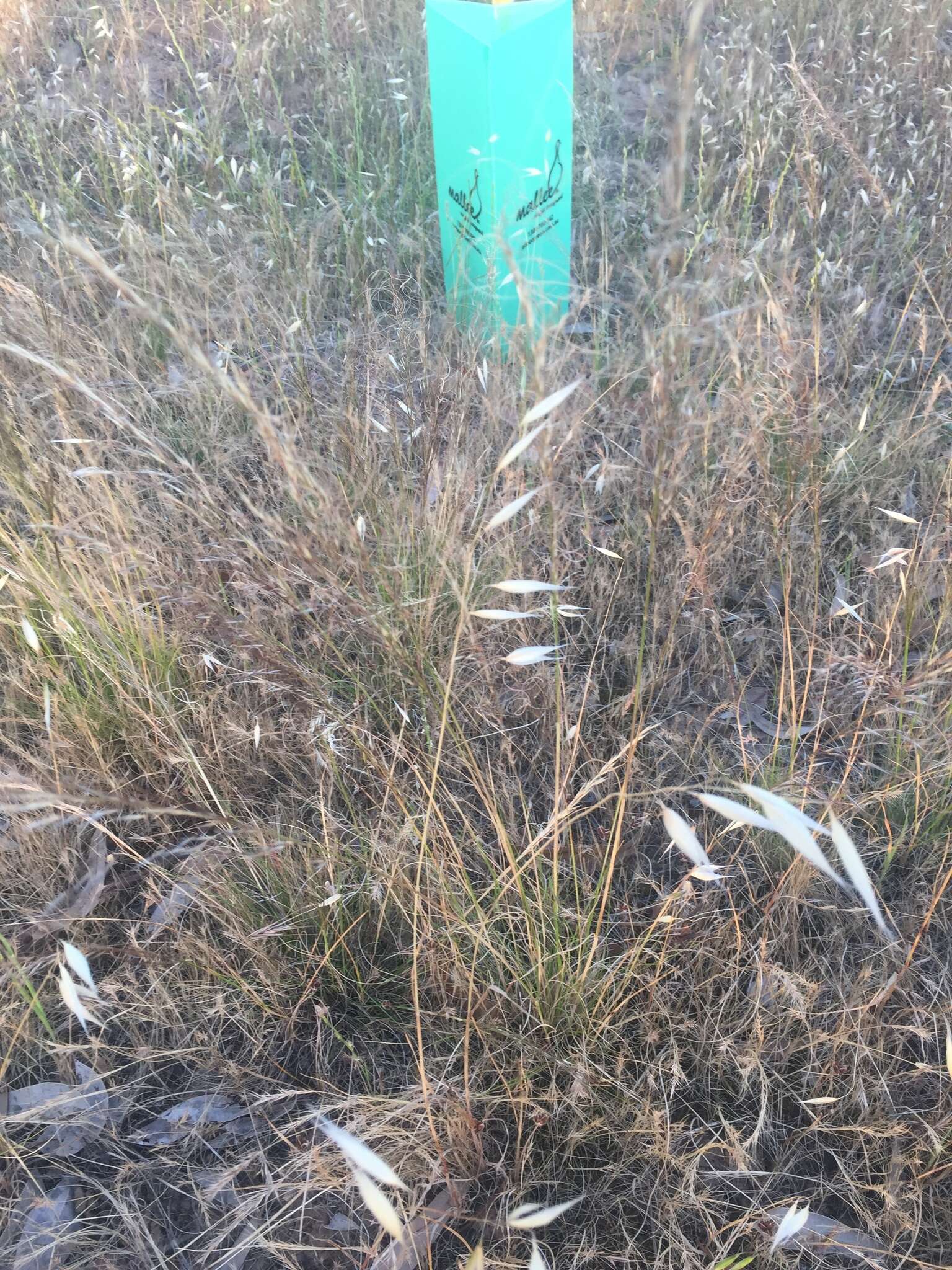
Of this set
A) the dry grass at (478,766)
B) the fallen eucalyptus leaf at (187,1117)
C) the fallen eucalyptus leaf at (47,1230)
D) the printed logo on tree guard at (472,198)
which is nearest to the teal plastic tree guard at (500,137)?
the printed logo on tree guard at (472,198)

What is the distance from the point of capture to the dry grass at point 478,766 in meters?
0.95

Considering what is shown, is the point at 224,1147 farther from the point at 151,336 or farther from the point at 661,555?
the point at 151,336

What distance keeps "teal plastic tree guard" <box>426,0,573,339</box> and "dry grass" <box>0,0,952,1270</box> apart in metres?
0.17

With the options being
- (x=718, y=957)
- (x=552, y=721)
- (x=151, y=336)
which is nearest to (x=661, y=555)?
(x=552, y=721)

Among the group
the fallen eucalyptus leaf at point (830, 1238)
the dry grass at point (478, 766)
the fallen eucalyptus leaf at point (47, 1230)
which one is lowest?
the fallen eucalyptus leaf at point (47, 1230)

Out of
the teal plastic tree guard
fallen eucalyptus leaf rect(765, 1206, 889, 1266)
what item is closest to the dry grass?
fallen eucalyptus leaf rect(765, 1206, 889, 1266)

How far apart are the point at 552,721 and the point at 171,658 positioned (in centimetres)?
62

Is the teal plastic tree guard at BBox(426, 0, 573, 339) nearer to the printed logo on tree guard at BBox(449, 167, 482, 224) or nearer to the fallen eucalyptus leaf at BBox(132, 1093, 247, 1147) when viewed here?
the printed logo on tree guard at BBox(449, 167, 482, 224)

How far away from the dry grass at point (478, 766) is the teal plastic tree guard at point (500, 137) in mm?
165

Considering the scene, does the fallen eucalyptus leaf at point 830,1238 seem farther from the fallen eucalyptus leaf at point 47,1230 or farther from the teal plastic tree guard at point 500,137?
the teal plastic tree guard at point 500,137

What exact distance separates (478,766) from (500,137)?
5.11 ft

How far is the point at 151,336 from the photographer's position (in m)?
2.23

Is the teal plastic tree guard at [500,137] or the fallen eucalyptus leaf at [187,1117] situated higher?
the teal plastic tree guard at [500,137]

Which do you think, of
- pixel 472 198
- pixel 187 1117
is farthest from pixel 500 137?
pixel 187 1117
